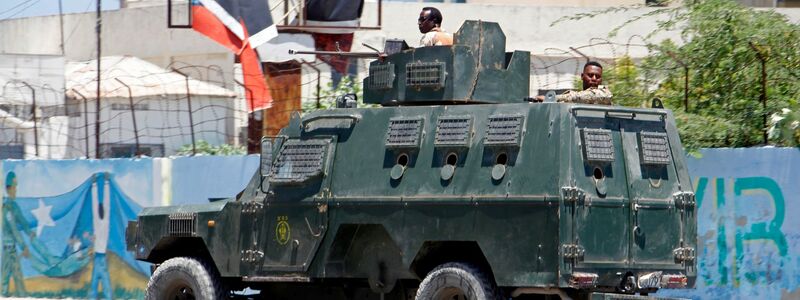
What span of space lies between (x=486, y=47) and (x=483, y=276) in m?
2.07

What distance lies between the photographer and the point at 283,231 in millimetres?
12656

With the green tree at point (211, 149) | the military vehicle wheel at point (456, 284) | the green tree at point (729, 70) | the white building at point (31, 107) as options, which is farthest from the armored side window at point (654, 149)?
the white building at point (31, 107)

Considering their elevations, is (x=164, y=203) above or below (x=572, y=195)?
below

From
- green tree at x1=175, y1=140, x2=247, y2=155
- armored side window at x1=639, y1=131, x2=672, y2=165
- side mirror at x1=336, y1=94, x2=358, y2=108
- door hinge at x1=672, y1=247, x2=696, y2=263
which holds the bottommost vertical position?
door hinge at x1=672, y1=247, x2=696, y2=263

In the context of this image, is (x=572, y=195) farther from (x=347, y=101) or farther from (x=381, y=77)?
(x=347, y=101)

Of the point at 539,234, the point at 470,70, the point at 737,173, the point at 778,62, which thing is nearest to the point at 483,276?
the point at 539,234

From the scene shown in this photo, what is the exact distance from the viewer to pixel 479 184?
11.5 metres

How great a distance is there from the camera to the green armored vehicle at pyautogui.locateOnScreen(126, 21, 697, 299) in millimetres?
11102

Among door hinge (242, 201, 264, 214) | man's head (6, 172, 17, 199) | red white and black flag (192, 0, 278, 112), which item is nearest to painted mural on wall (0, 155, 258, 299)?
man's head (6, 172, 17, 199)

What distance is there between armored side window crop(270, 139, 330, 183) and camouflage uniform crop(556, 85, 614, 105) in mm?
2081

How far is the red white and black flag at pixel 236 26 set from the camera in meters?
21.9

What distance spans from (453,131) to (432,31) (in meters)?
1.36

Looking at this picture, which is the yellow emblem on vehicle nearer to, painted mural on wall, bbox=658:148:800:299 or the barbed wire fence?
the barbed wire fence

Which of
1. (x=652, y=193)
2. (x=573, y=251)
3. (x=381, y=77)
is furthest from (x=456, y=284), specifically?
(x=381, y=77)
